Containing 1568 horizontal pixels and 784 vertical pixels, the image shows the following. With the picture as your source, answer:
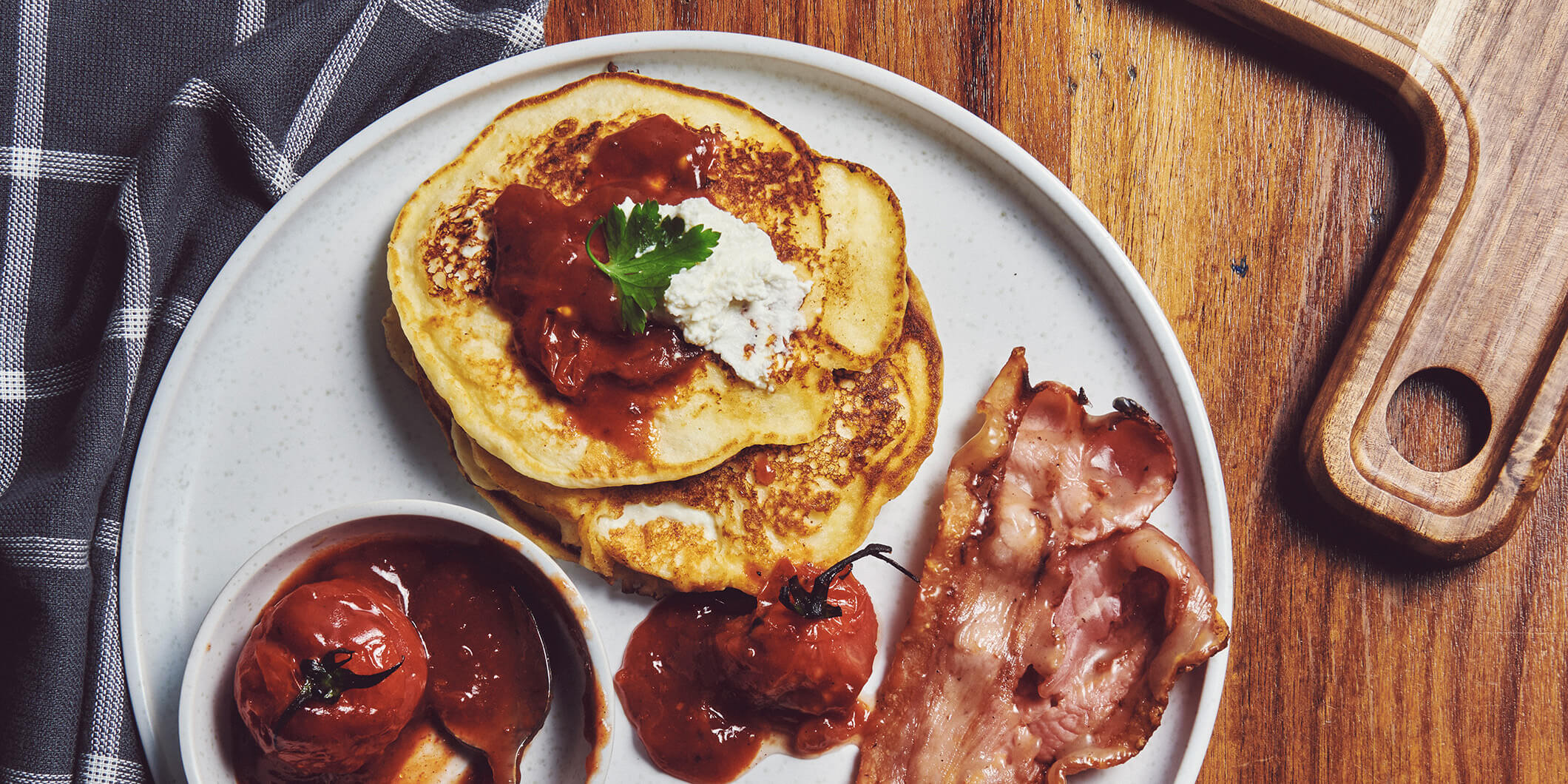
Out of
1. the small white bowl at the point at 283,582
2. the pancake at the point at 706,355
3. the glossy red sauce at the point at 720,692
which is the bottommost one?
the glossy red sauce at the point at 720,692

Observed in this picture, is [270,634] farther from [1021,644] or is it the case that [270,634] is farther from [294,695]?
[1021,644]

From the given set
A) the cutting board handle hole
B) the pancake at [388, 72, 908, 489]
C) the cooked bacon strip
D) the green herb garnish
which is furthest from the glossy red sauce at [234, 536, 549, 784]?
the cutting board handle hole

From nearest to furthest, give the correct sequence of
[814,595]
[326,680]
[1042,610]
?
[326,680]
[814,595]
[1042,610]

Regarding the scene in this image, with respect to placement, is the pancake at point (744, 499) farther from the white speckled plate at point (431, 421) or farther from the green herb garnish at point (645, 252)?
the green herb garnish at point (645, 252)

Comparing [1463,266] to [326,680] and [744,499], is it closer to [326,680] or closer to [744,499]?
[744,499]

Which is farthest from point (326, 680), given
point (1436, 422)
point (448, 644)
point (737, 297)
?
point (1436, 422)

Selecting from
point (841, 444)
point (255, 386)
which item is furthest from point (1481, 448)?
point (255, 386)

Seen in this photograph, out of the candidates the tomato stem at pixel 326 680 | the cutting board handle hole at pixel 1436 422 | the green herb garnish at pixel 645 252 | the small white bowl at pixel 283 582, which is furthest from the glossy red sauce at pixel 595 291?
the cutting board handle hole at pixel 1436 422
